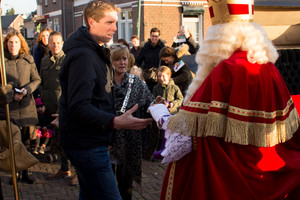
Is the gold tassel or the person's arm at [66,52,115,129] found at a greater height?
the person's arm at [66,52,115,129]

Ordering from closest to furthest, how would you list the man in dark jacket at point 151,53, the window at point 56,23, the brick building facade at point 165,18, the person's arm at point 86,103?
1. the person's arm at point 86,103
2. the man in dark jacket at point 151,53
3. the brick building facade at point 165,18
4. the window at point 56,23

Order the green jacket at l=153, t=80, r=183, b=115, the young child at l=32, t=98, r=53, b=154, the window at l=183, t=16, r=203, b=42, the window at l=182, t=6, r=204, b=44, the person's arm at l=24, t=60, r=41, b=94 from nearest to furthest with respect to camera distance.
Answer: the person's arm at l=24, t=60, r=41, b=94 < the green jacket at l=153, t=80, r=183, b=115 < the young child at l=32, t=98, r=53, b=154 < the window at l=182, t=6, r=204, b=44 < the window at l=183, t=16, r=203, b=42

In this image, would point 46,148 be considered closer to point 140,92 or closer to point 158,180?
point 158,180

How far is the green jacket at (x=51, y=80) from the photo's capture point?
5.02 m

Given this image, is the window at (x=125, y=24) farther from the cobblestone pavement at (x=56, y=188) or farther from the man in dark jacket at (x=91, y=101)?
the man in dark jacket at (x=91, y=101)

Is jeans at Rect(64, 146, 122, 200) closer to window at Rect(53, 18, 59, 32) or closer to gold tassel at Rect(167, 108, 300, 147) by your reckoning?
gold tassel at Rect(167, 108, 300, 147)

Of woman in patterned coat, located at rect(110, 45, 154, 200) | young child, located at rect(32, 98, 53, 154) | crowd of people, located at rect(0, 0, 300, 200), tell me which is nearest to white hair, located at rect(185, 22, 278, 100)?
crowd of people, located at rect(0, 0, 300, 200)

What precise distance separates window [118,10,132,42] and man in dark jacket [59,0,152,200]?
2119 cm

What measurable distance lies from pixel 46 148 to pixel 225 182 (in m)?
4.84

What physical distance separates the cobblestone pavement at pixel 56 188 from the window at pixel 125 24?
1896 cm

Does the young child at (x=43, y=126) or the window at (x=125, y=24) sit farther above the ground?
the window at (x=125, y=24)

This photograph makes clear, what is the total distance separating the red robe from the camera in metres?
2.17

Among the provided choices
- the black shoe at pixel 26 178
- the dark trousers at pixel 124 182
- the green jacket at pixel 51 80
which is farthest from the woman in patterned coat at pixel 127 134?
the green jacket at pixel 51 80

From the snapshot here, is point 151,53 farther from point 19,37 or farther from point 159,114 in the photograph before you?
point 159,114
